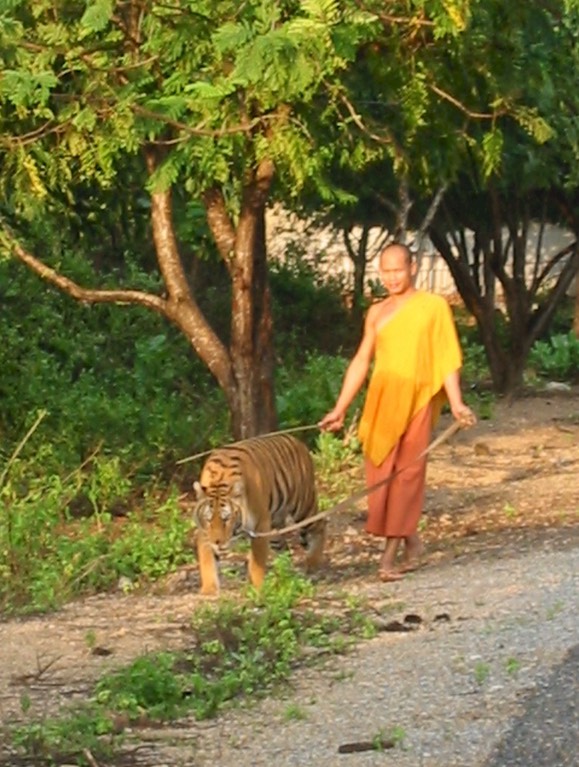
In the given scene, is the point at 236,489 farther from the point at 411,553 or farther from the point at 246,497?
the point at 411,553

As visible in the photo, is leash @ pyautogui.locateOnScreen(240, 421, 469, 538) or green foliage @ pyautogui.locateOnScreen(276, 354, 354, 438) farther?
green foliage @ pyautogui.locateOnScreen(276, 354, 354, 438)

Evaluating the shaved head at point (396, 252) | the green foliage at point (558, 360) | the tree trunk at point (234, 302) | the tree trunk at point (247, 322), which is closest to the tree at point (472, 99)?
the tree trunk at point (247, 322)

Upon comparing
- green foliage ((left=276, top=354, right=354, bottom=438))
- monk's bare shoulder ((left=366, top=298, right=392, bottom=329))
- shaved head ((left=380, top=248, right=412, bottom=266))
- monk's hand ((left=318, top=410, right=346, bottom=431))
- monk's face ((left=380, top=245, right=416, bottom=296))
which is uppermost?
shaved head ((left=380, top=248, right=412, bottom=266))

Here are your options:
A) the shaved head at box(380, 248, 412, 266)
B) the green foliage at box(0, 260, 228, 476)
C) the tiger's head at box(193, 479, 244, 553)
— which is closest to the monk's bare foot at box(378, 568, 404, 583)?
the tiger's head at box(193, 479, 244, 553)

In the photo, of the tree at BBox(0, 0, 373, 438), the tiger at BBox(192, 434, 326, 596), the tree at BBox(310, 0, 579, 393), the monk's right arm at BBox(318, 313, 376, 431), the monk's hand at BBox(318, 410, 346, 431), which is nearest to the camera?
the tree at BBox(0, 0, 373, 438)

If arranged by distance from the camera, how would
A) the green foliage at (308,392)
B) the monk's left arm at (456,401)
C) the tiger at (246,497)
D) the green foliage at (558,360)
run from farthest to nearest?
1. the green foliage at (558,360)
2. the green foliage at (308,392)
3. the monk's left arm at (456,401)
4. the tiger at (246,497)

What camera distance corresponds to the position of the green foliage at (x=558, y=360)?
24.0 m

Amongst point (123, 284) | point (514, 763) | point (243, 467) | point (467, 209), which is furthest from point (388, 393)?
point (123, 284)

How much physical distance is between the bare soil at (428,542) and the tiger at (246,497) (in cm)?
24

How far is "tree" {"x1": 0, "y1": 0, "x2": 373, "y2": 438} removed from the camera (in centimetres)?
967

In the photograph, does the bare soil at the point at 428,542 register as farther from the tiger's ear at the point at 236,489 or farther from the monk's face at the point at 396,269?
the monk's face at the point at 396,269

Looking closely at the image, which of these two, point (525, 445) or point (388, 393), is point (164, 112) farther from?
point (525, 445)

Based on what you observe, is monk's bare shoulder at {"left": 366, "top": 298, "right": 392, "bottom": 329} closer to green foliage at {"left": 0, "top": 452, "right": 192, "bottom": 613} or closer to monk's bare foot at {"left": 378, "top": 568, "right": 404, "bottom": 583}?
monk's bare foot at {"left": 378, "top": 568, "right": 404, "bottom": 583}

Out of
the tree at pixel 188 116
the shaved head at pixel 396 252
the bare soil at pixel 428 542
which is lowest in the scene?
the bare soil at pixel 428 542
